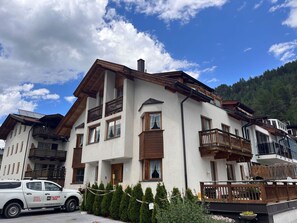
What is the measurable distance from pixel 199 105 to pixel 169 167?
206 inches

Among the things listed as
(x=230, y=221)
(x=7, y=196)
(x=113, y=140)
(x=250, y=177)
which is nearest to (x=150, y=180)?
(x=113, y=140)

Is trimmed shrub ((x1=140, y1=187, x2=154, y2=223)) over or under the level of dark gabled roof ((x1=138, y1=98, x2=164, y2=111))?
under

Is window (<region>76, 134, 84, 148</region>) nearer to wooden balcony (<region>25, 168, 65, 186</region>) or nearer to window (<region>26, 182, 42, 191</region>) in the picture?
wooden balcony (<region>25, 168, 65, 186</region>)

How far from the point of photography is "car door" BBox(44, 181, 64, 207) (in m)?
14.6

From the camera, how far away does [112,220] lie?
13.3 meters

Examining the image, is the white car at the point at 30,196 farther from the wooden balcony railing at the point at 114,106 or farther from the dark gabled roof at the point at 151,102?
the dark gabled roof at the point at 151,102

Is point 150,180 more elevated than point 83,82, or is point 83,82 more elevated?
point 83,82

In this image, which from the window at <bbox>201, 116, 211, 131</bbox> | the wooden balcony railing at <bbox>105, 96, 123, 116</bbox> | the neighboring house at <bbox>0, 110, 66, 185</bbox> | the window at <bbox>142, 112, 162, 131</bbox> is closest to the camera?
the window at <bbox>142, 112, 162, 131</bbox>

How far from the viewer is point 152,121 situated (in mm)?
16312

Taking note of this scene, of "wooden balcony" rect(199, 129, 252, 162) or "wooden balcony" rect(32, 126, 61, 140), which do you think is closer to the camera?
"wooden balcony" rect(199, 129, 252, 162)

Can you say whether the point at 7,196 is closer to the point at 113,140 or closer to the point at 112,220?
the point at 112,220

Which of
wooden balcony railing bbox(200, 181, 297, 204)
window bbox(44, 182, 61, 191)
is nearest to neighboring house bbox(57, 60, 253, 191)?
wooden balcony railing bbox(200, 181, 297, 204)

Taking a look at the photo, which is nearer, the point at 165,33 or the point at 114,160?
the point at 114,160

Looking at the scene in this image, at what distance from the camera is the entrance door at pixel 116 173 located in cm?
1733
